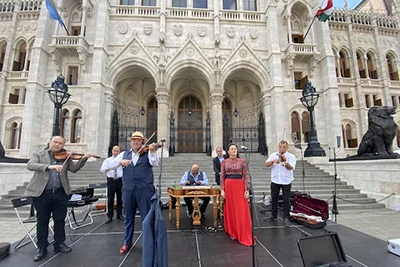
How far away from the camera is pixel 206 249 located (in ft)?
10.6

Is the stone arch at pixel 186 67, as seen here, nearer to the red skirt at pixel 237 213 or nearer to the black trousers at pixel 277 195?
the black trousers at pixel 277 195

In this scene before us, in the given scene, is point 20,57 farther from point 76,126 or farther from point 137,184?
point 137,184

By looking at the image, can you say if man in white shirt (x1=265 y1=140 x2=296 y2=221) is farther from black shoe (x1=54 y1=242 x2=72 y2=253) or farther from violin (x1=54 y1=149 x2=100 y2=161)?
black shoe (x1=54 y1=242 x2=72 y2=253)

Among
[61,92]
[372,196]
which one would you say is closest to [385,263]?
[372,196]

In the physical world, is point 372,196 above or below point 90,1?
below

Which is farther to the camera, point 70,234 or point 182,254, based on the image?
point 70,234

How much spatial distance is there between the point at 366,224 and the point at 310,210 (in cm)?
166

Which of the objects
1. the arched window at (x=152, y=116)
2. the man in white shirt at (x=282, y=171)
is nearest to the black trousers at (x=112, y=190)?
the man in white shirt at (x=282, y=171)

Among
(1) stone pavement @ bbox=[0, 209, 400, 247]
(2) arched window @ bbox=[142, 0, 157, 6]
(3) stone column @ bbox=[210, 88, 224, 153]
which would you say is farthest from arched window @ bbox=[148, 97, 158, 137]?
(1) stone pavement @ bbox=[0, 209, 400, 247]

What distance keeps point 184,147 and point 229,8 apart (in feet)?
42.0

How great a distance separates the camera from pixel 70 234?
408 centimetres

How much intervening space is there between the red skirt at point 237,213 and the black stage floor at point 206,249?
146 millimetres

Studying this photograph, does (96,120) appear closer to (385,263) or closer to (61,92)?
(61,92)

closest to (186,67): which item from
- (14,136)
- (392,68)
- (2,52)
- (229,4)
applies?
(229,4)
